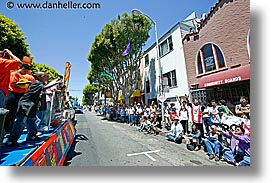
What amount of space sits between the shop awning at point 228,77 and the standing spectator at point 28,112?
466 cm

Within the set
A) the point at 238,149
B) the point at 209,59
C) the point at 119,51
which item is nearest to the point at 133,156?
the point at 238,149

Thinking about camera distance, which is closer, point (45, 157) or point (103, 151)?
point (45, 157)

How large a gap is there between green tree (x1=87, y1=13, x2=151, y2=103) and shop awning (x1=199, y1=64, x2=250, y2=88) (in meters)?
5.18

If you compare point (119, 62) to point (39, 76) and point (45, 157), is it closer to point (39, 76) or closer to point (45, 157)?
point (39, 76)

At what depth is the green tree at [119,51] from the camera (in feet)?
32.3

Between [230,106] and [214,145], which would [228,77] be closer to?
[230,106]

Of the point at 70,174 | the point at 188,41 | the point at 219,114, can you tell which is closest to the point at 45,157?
the point at 70,174

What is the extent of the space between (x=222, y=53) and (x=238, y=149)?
4.34 metres

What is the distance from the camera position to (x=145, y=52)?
13023mm

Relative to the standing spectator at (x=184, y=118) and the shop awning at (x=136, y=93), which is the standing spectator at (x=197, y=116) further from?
the shop awning at (x=136, y=93)

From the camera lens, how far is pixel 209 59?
7137mm

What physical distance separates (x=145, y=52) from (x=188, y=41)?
5087mm

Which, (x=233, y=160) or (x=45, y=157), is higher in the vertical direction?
(x=45, y=157)

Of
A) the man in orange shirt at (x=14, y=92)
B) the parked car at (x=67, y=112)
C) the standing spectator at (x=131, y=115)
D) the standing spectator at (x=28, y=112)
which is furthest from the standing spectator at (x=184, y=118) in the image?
the standing spectator at (x=131, y=115)
